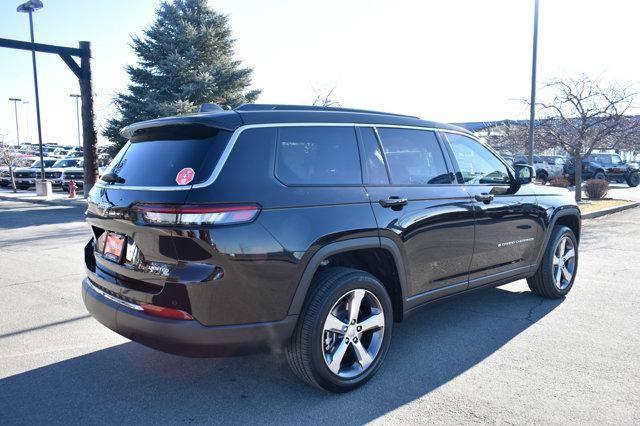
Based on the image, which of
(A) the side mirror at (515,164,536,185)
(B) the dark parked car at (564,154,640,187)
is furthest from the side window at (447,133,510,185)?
(B) the dark parked car at (564,154,640,187)

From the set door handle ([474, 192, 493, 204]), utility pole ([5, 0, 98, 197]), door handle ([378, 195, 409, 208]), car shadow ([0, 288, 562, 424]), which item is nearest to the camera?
car shadow ([0, 288, 562, 424])

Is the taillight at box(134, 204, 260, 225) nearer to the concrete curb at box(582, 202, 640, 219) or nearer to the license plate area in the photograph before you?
the license plate area

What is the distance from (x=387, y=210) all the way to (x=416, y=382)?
1224 mm

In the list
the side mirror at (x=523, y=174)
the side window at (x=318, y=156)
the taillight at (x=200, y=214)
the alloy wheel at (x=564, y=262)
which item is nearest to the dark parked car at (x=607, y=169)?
the alloy wheel at (x=564, y=262)

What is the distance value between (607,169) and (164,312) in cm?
2990

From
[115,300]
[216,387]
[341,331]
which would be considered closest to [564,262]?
[341,331]

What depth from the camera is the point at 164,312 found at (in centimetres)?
291

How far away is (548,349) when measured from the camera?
4.16 metres

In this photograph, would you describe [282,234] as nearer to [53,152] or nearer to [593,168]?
[593,168]

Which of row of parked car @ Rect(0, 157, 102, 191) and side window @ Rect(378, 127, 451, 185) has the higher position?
side window @ Rect(378, 127, 451, 185)

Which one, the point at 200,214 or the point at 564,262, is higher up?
the point at 200,214

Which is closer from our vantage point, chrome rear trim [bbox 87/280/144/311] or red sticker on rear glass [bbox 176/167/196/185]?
red sticker on rear glass [bbox 176/167/196/185]

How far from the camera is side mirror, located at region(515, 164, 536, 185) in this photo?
501 centimetres

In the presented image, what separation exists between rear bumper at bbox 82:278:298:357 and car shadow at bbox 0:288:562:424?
1.55 ft
